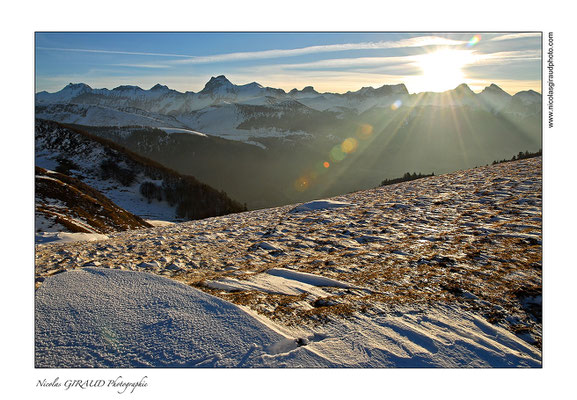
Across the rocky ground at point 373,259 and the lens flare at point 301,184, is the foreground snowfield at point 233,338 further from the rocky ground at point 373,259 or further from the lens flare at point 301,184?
the lens flare at point 301,184

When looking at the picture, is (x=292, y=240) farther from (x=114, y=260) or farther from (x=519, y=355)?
(x=519, y=355)

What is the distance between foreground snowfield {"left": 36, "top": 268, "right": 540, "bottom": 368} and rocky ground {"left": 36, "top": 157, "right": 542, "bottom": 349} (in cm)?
33

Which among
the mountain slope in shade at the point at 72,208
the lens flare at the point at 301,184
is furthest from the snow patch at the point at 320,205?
the lens flare at the point at 301,184

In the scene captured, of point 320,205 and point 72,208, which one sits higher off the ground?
point 320,205

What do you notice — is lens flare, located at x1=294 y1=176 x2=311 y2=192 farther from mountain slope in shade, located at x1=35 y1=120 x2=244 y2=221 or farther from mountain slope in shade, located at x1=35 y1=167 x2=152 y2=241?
mountain slope in shade, located at x1=35 y1=167 x2=152 y2=241

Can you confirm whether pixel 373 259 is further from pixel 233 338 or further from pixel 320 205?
pixel 320 205

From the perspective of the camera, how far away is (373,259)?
21.9 ft

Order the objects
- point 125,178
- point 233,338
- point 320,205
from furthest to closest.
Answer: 1. point 125,178
2. point 320,205
3. point 233,338

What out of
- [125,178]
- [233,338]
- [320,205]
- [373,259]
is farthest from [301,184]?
[233,338]

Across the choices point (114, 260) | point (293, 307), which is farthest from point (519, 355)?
point (114, 260)

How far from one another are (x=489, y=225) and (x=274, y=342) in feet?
24.1

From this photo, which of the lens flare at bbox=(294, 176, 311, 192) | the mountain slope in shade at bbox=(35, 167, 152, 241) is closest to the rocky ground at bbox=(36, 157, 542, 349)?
the mountain slope in shade at bbox=(35, 167, 152, 241)

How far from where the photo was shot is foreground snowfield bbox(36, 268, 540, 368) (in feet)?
10.9

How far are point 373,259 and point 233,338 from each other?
402 centimetres
